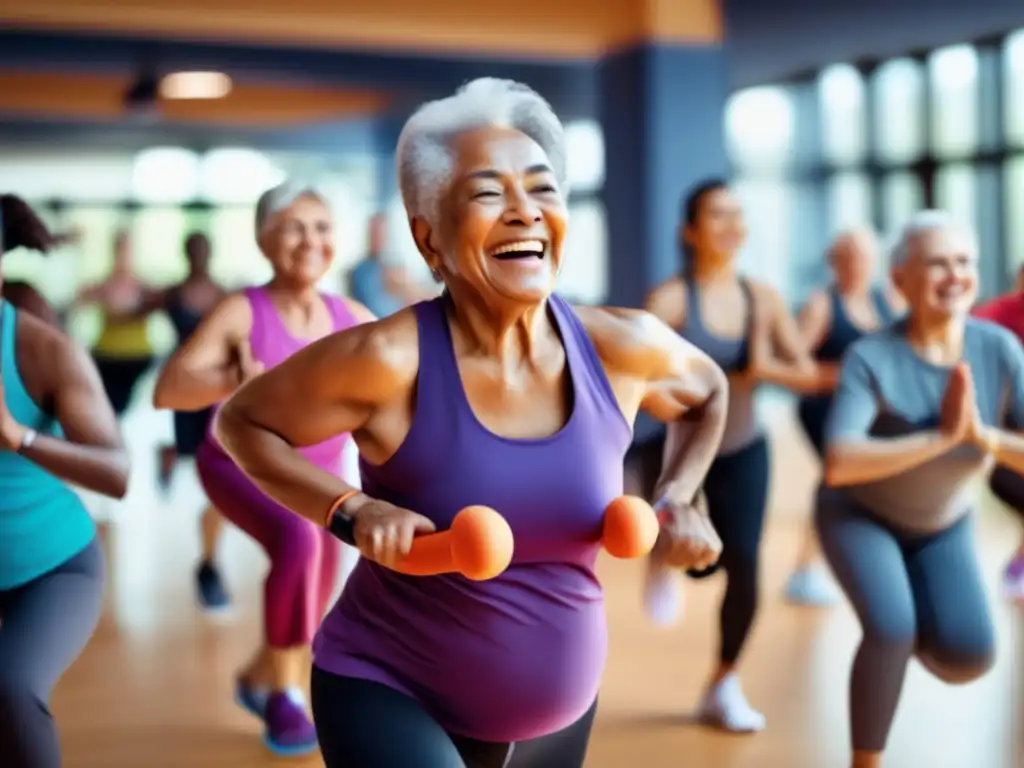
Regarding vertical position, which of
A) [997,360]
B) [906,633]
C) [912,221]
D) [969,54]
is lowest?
[906,633]

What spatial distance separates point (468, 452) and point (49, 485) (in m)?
1.07

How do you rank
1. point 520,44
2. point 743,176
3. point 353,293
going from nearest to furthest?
point 353,293, point 520,44, point 743,176

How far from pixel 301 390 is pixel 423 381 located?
0.56 feet

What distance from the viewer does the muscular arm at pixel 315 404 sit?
1.79 meters

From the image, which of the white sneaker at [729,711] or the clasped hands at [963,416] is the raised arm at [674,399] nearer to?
the clasped hands at [963,416]

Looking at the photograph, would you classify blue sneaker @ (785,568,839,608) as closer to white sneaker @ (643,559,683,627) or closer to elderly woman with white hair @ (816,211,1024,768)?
elderly woman with white hair @ (816,211,1024,768)

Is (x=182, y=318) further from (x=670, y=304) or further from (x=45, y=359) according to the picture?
(x=45, y=359)

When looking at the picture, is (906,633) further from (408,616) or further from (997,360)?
(408,616)

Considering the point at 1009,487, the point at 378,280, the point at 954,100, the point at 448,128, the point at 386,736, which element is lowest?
the point at 1009,487

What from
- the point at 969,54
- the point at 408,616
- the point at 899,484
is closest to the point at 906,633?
the point at 899,484

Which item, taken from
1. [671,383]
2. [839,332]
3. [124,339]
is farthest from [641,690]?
[124,339]

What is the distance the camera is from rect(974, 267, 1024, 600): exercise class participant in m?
4.70

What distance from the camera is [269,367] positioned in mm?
3275

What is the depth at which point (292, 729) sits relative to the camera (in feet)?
11.4
